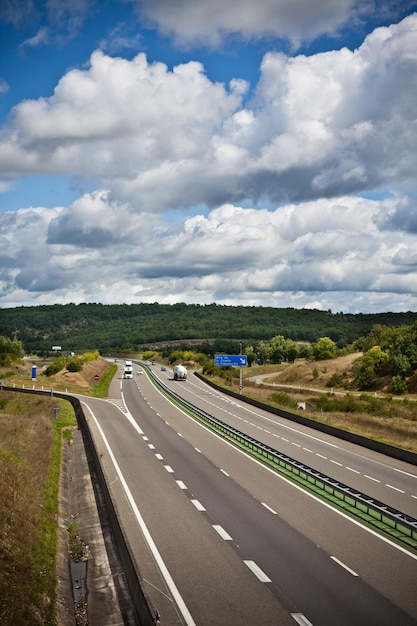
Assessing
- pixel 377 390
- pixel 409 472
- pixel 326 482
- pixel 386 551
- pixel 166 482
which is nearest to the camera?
pixel 386 551

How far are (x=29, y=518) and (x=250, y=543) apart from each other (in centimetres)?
748

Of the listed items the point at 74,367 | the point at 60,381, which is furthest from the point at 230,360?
the point at 74,367

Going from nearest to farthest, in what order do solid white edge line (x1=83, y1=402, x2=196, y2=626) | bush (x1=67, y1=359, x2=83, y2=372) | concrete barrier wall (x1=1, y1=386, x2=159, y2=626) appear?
concrete barrier wall (x1=1, y1=386, x2=159, y2=626) < solid white edge line (x1=83, y1=402, x2=196, y2=626) < bush (x1=67, y1=359, x2=83, y2=372)

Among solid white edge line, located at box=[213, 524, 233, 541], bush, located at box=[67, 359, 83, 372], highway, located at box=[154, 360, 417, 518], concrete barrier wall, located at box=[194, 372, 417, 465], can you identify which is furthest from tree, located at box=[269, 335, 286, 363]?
solid white edge line, located at box=[213, 524, 233, 541]

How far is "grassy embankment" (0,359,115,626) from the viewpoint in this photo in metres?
14.5

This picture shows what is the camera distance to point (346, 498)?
25.4m

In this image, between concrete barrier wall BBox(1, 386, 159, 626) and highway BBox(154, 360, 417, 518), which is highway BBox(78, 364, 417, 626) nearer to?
highway BBox(154, 360, 417, 518)

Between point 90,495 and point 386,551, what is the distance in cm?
1448

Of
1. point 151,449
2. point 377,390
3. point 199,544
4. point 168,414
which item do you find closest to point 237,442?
point 151,449

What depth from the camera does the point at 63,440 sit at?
4416 cm

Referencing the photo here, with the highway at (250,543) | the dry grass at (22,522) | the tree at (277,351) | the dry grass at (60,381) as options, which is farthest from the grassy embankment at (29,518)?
the tree at (277,351)

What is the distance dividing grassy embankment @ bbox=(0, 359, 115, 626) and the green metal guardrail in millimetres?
10427

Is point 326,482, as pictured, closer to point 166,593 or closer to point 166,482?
point 166,482

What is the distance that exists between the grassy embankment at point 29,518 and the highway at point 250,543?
2501 millimetres
